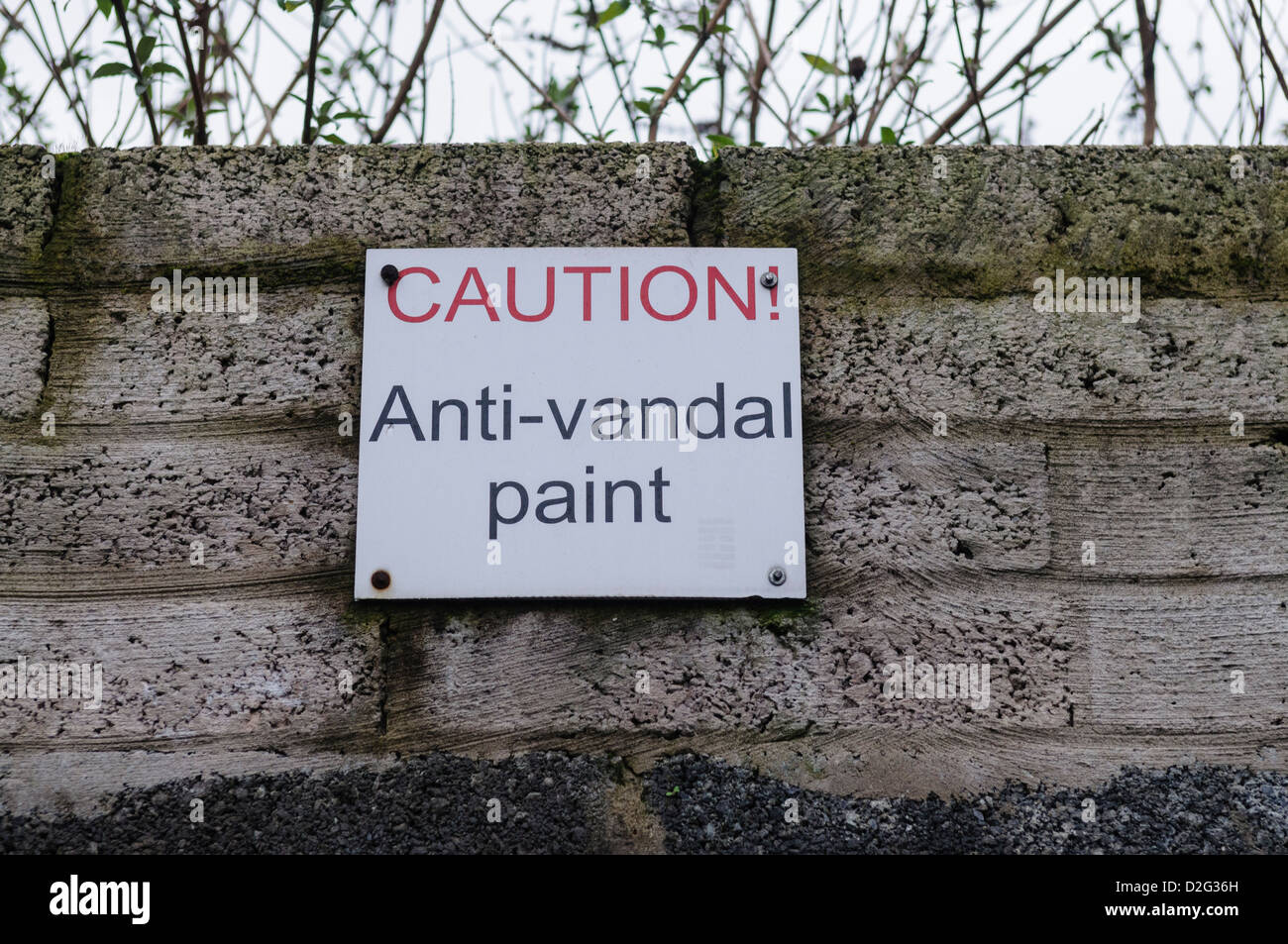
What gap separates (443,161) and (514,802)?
3.20 feet

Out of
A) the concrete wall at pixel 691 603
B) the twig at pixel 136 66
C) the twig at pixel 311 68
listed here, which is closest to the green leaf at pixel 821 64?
the concrete wall at pixel 691 603

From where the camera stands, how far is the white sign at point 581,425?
1.42 meters

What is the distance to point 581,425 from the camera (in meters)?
1.45

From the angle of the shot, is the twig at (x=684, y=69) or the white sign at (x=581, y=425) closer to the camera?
the white sign at (x=581, y=425)

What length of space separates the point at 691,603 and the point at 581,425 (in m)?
0.31

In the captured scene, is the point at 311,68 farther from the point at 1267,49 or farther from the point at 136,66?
the point at 1267,49

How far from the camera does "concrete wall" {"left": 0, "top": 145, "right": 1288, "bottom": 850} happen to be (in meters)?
1.39

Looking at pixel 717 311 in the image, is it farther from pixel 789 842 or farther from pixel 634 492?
pixel 789 842

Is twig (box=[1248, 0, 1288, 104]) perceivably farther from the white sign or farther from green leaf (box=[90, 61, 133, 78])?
green leaf (box=[90, 61, 133, 78])

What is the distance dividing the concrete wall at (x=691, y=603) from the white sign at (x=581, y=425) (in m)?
0.05

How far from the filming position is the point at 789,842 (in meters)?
1.35

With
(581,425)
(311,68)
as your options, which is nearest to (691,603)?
(581,425)

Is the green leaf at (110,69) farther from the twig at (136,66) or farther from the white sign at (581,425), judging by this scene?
the white sign at (581,425)

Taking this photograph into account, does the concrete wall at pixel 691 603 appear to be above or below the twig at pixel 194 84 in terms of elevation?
below
